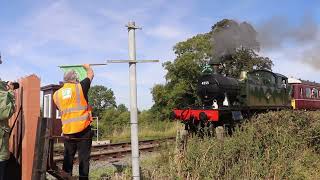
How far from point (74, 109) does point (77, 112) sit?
62 millimetres

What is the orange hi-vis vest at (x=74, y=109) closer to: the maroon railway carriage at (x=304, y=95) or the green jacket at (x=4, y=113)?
the green jacket at (x=4, y=113)

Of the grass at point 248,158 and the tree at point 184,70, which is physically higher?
the tree at point 184,70

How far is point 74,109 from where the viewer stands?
6.53 m

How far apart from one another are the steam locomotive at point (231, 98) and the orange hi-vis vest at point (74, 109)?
7516mm

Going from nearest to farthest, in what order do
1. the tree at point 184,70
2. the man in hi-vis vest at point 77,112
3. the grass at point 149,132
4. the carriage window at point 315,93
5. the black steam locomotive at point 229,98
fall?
the man in hi-vis vest at point 77,112 < the black steam locomotive at point 229,98 < the grass at point 149,132 < the carriage window at point 315,93 < the tree at point 184,70

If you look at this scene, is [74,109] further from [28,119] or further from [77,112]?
[28,119]

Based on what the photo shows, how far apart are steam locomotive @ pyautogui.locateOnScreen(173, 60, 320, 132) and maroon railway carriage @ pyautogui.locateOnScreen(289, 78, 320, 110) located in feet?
21.3

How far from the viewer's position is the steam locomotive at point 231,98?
15500mm

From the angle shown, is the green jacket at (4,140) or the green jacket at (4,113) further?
the green jacket at (4,140)

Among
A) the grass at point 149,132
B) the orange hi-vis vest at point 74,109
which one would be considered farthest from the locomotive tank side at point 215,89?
the orange hi-vis vest at point 74,109

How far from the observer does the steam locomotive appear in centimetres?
1550

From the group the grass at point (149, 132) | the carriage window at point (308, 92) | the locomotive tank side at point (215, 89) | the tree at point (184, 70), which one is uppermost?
the tree at point (184, 70)

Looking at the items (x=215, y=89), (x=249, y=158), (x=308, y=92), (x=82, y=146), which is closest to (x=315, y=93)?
(x=308, y=92)

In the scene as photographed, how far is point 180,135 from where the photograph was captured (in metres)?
8.98
